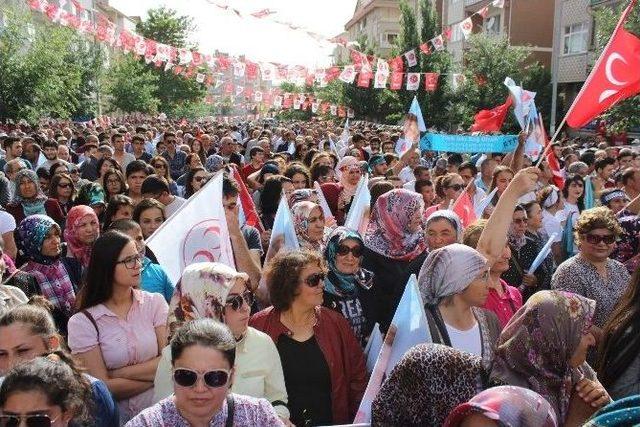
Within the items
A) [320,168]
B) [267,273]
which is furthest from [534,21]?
[267,273]

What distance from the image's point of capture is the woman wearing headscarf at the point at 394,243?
170 inches

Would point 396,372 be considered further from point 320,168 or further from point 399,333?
point 320,168

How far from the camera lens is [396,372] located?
7.86 feet

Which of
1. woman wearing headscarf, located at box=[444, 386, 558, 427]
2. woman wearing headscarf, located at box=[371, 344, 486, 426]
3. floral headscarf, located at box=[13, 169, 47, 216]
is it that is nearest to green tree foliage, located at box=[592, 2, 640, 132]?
floral headscarf, located at box=[13, 169, 47, 216]

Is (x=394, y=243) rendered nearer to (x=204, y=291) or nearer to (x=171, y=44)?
(x=204, y=291)

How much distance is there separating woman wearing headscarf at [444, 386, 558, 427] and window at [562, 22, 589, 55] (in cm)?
2914

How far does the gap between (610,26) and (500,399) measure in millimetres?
17667

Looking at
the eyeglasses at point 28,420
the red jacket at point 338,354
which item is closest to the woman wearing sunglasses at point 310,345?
the red jacket at point 338,354

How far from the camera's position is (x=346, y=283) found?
3932 millimetres

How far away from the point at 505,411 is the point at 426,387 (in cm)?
47

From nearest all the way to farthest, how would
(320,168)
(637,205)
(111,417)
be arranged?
(111,417), (637,205), (320,168)

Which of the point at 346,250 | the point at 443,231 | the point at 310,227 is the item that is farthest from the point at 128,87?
the point at 346,250

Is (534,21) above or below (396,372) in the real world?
above

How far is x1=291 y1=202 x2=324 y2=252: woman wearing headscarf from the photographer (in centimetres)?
495
